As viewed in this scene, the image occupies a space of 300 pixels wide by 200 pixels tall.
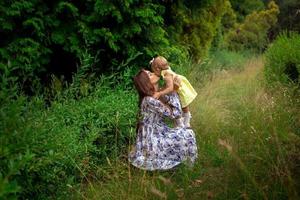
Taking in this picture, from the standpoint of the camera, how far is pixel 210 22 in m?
10.9

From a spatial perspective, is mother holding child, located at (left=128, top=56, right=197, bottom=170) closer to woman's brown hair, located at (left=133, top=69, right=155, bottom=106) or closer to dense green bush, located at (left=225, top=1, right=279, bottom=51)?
woman's brown hair, located at (left=133, top=69, right=155, bottom=106)

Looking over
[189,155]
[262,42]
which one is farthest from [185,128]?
[262,42]

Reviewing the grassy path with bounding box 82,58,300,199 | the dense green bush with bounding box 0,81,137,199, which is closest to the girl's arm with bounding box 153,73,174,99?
the dense green bush with bounding box 0,81,137,199

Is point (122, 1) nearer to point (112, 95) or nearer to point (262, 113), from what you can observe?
point (112, 95)

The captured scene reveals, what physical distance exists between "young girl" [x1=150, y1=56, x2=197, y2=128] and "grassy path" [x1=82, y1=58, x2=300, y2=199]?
→ 22.7 inches

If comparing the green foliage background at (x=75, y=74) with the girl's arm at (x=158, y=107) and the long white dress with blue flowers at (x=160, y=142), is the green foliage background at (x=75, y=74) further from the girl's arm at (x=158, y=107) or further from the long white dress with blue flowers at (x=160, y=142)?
the girl's arm at (x=158, y=107)

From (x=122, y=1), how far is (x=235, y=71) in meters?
6.21

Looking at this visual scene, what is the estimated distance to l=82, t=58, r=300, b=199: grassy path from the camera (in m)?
4.12

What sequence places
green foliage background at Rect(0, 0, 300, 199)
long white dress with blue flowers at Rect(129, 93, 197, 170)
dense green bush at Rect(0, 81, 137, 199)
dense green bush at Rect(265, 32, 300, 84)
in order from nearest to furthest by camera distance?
dense green bush at Rect(0, 81, 137, 199)
green foliage background at Rect(0, 0, 300, 199)
long white dress with blue flowers at Rect(129, 93, 197, 170)
dense green bush at Rect(265, 32, 300, 84)

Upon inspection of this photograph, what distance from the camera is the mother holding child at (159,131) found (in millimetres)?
5520

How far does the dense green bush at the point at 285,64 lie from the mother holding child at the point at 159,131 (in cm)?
328

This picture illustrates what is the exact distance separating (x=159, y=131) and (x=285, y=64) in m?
4.03

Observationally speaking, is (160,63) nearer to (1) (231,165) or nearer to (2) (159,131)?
(2) (159,131)

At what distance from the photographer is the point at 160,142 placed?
5.55m
